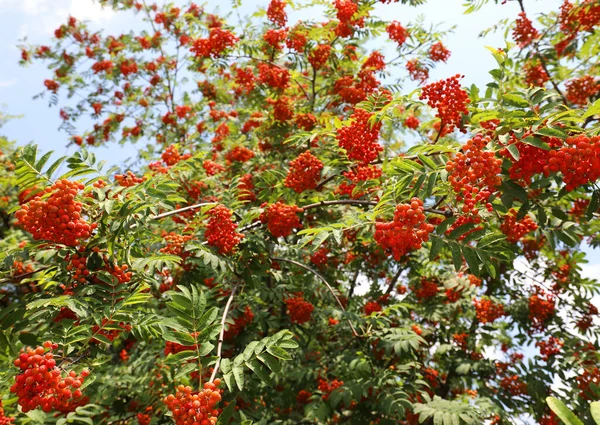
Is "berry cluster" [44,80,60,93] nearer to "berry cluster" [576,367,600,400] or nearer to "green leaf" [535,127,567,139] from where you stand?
"green leaf" [535,127,567,139]

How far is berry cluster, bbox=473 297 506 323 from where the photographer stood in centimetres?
611

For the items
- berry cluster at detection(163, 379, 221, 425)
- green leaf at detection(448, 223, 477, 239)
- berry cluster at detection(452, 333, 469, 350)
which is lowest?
berry cluster at detection(163, 379, 221, 425)

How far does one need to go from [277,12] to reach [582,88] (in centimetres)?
541

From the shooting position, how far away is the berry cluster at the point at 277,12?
652 cm

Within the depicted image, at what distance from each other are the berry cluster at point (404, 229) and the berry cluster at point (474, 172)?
1.08 feet

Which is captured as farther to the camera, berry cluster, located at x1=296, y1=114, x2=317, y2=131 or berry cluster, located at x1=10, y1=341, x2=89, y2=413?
berry cluster, located at x1=296, y1=114, x2=317, y2=131

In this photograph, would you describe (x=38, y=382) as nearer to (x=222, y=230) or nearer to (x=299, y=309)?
(x=222, y=230)

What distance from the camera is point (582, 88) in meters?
6.66

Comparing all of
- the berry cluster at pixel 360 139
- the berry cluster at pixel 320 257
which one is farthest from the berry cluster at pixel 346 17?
the berry cluster at pixel 320 257

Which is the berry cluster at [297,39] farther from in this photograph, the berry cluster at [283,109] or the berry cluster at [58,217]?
the berry cluster at [58,217]

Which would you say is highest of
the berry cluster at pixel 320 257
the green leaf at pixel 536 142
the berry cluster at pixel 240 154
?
the berry cluster at pixel 240 154

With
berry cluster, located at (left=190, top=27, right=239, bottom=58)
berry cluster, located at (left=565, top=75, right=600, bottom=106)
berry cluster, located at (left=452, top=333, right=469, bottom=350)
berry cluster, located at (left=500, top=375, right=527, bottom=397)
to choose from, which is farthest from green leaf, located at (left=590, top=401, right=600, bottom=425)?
berry cluster, located at (left=565, top=75, right=600, bottom=106)

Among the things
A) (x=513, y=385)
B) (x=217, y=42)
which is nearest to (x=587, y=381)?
(x=513, y=385)

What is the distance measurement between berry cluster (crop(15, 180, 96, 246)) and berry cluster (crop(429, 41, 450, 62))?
24.5 ft
